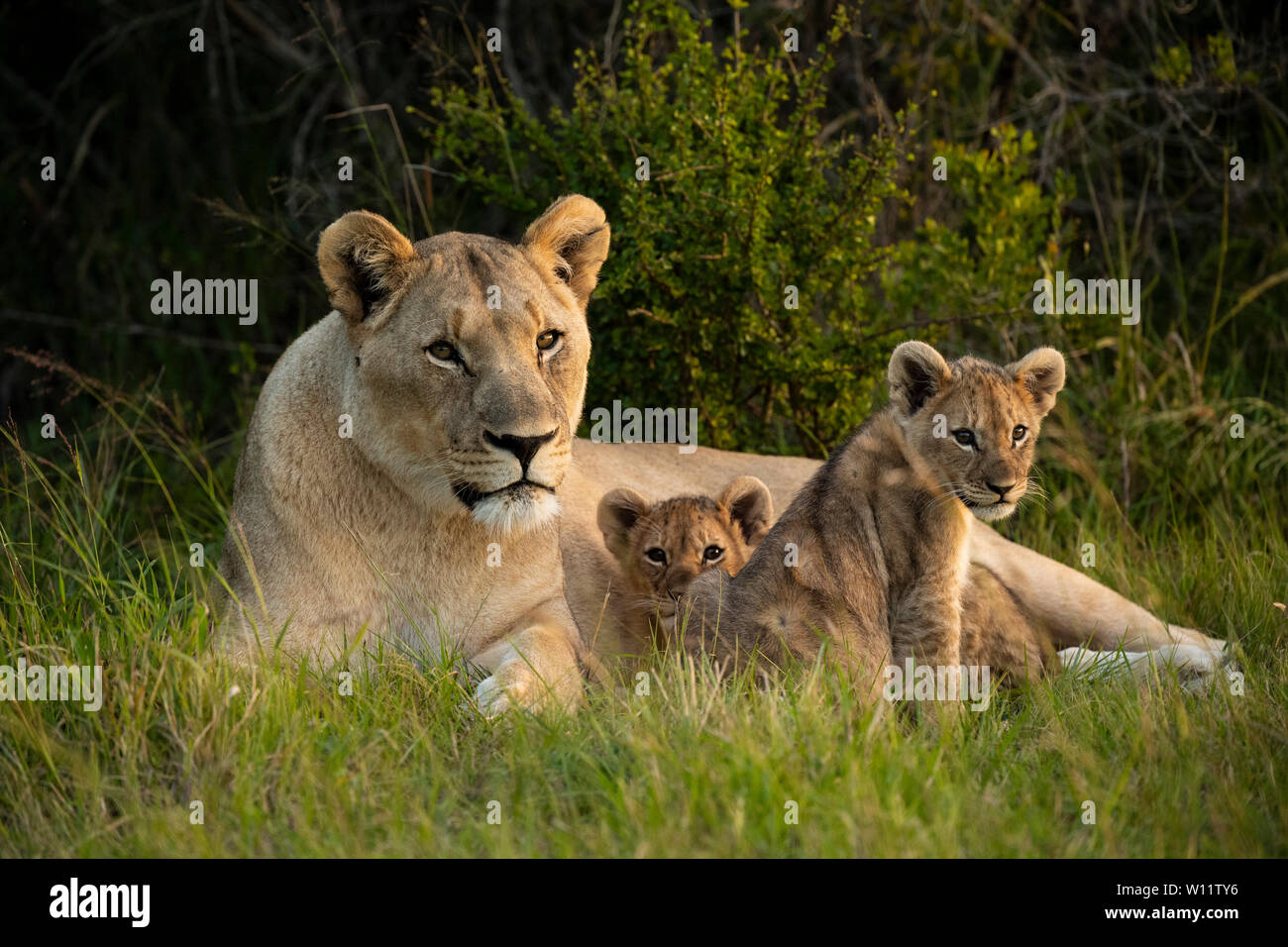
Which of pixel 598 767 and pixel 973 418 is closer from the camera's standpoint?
pixel 598 767

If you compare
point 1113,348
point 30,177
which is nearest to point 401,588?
point 1113,348

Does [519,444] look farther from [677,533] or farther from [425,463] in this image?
[677,533]

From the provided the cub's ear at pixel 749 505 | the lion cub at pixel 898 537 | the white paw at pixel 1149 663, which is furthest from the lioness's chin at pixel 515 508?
the white paw at pixel 1149 663

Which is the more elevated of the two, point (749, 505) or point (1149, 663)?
point (749, 505)

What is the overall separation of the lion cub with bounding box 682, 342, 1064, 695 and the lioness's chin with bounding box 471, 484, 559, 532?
62 cm

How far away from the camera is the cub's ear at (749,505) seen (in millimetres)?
A: 4988

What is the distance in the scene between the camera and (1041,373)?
178 inches

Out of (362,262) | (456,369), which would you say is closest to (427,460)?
(456,369)

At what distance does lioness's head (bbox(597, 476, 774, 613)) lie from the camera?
4.84 m

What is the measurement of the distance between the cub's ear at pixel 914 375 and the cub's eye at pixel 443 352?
1293mm

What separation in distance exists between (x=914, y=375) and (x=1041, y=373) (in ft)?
1.44

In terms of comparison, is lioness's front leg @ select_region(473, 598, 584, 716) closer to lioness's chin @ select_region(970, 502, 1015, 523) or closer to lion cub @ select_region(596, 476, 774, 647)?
lion cub @ select_region(596, 476, 774, 647)
